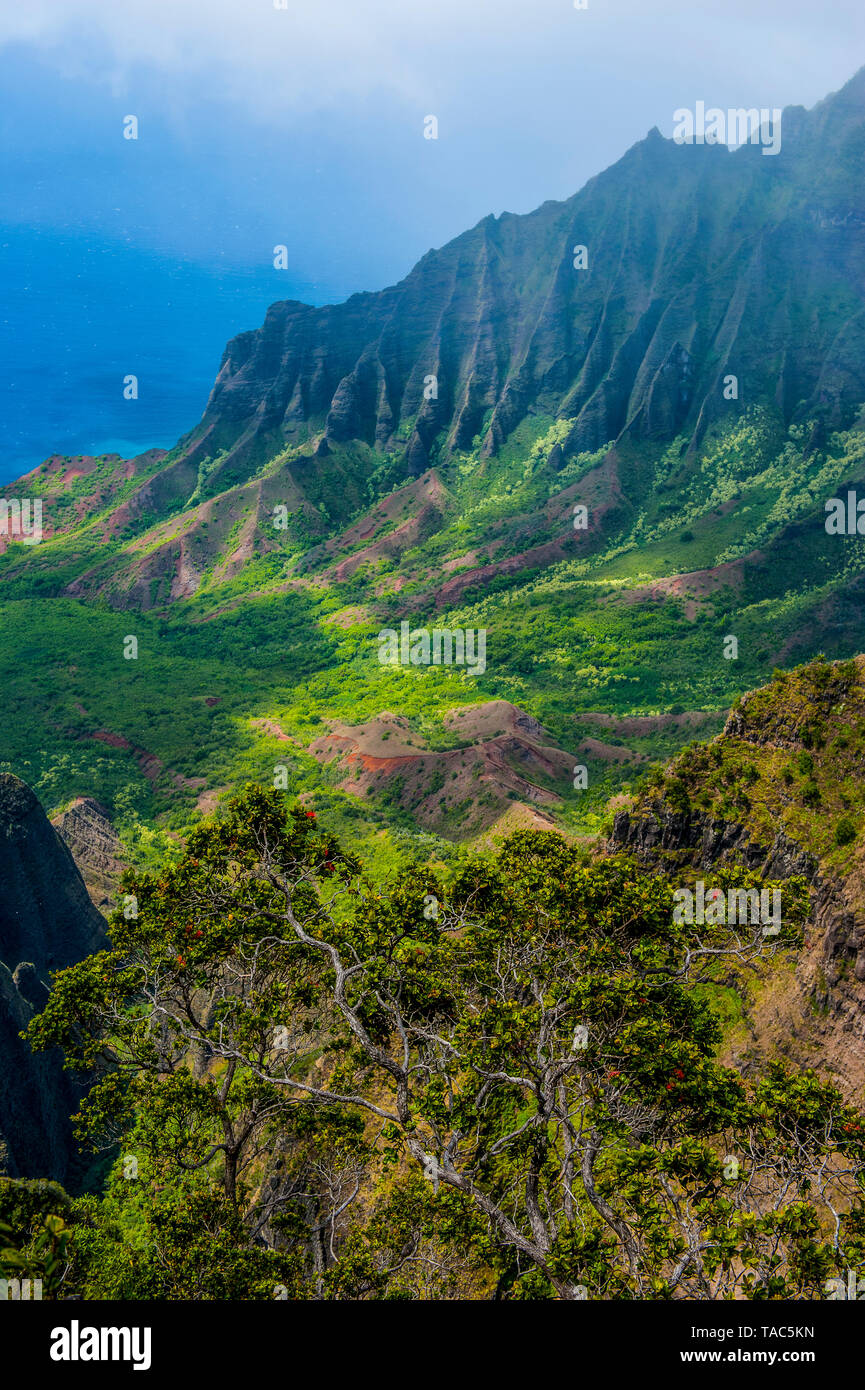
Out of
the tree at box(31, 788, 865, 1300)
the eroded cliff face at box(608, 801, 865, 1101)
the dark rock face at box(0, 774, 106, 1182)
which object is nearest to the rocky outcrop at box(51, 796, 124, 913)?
the dark rock face at box(0, 774, 106, 1182)

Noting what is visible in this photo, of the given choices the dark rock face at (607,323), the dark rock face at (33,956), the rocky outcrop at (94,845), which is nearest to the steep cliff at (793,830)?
the dark rock face at (33,956)

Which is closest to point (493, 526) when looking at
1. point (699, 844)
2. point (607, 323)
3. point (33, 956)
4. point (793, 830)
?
point (607, 323)

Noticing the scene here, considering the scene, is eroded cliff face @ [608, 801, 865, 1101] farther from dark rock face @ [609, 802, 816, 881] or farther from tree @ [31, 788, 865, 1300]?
tree @ [31, 788, 865, 1300]

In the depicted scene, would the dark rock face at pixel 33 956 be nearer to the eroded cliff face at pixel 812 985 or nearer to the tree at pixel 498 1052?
the tree at pixel 498 1052

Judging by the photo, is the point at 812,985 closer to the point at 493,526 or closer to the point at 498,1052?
the point at 498,1052
